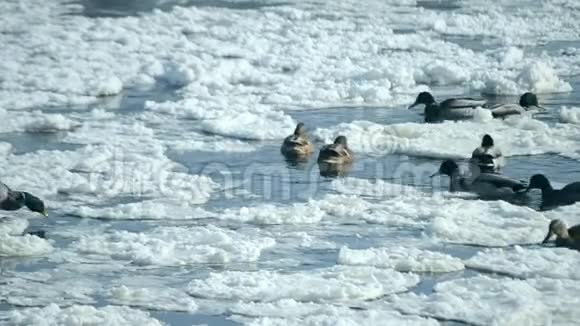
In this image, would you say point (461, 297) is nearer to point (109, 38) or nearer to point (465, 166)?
point (465, 166)

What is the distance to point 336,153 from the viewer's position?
13531 millimetres

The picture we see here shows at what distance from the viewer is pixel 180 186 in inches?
500

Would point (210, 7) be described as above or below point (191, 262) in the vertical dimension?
above

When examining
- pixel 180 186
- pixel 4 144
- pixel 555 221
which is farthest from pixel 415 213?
pixel 4 144

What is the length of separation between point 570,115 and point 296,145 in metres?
3.45

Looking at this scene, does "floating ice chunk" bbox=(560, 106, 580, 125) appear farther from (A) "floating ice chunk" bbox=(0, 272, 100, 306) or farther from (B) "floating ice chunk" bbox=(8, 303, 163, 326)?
(B) "floating ice chunk" bbox=(8, 303, 163, 326)

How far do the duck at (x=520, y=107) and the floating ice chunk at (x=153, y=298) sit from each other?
7.04 m

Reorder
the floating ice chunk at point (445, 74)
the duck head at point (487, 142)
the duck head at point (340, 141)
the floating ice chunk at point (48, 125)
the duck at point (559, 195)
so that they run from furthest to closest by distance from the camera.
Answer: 1. the floating ice chunk at point (445, 74)
2. the floating ice chunk at point (48, 125)
3. the duck head at point (340, 141)
4. the duck head at point (487, 142)
5. the duck at point (559, 195)

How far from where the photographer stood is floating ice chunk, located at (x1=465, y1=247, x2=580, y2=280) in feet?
32.7

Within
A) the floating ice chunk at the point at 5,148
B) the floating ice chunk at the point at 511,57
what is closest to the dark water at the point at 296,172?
the floating ice chunk at the point at 5,148

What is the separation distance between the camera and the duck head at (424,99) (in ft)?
53.2

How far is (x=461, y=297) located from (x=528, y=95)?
7.24 m

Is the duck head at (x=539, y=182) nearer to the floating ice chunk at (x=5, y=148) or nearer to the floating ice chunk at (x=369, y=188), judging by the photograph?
the floating ice chunk at (x=369, y=188)

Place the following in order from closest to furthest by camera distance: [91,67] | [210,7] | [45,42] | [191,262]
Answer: [191,262] < [91,67] < [45,42] < [210,7]
